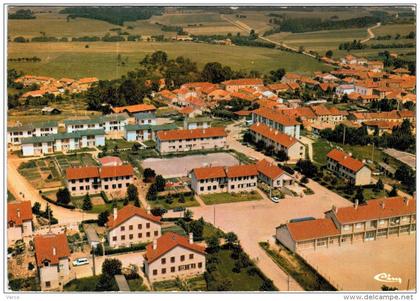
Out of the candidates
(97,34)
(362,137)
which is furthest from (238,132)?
(97,34)

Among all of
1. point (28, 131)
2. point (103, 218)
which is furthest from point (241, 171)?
point (28, 131)

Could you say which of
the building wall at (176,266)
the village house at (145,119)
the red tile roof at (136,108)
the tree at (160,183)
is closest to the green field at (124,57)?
the red tile roof at (136,108)

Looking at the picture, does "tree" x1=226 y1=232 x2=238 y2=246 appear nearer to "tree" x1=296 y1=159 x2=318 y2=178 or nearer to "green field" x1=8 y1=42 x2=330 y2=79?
"tree" x1=296 y1=159 x2=318 y2=178

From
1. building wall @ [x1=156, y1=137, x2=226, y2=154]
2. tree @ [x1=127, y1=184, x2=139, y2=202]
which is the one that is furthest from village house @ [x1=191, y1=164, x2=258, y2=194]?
building wall @ [x1=156, y1=137, x2=226, y2=154]

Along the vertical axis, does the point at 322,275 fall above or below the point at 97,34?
below

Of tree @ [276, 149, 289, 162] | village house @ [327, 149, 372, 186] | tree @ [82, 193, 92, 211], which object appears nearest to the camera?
tree @ [82, 193, 92, 211]

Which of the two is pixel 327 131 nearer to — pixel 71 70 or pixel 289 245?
pixel 289 245
